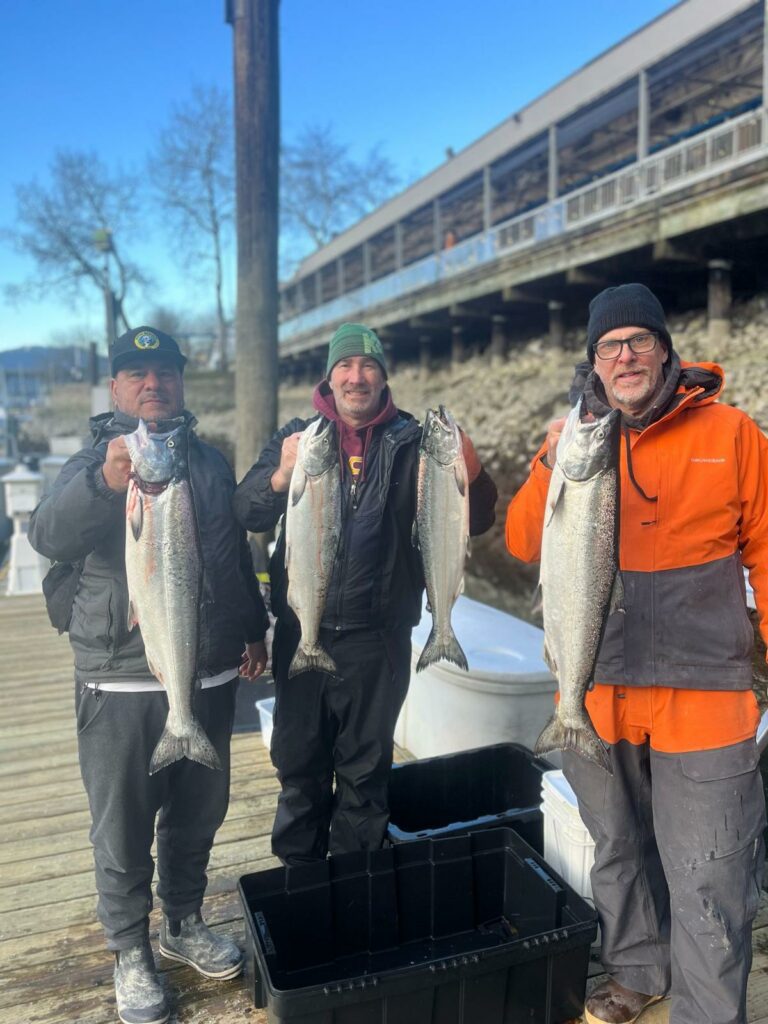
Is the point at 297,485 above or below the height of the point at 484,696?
above

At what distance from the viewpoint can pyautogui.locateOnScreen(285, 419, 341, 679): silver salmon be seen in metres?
2.40

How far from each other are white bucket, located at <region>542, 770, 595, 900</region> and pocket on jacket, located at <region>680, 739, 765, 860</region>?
0.58 m

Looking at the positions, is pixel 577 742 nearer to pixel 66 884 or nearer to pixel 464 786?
pixel 464 786

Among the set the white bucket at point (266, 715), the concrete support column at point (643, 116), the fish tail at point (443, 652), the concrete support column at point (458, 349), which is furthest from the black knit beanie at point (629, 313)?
the concrete support column at point (458, 349)

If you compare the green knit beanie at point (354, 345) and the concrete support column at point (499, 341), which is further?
the concrete support column at point (499, 341)

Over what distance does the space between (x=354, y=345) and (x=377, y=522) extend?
67 centimetres

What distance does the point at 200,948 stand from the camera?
8.60 ft

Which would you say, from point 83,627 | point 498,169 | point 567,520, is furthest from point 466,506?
point 498,169

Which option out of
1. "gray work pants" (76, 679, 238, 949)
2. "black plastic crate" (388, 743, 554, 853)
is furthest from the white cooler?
"gray work pants" (76, 679, 238, 949)

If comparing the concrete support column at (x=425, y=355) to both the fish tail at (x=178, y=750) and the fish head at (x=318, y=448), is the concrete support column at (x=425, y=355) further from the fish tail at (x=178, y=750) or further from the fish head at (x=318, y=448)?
the fish tail at (x=178, y=750)

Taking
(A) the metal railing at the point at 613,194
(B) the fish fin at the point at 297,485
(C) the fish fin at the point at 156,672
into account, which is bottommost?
(C) the fish fin at the point at 156,672

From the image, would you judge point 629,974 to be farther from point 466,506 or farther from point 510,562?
point 510,562

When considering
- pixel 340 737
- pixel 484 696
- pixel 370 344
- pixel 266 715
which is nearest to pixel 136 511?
pixel 370 344

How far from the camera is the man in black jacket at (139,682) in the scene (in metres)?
2.35
